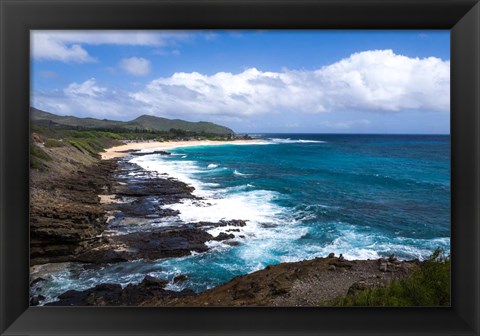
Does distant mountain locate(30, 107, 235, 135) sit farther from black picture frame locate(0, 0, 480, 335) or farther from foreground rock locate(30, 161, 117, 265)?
black picture frame locate(0, 0, 480, 335)

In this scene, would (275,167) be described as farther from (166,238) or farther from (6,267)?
(6,267)

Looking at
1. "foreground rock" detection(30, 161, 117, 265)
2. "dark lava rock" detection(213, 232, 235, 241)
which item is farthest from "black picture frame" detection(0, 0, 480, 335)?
"dark lava rock" detection(213, 232, 235, 241)

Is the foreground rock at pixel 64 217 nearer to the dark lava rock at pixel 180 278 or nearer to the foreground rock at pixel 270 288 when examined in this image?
the foreground rock at pixel 270 288

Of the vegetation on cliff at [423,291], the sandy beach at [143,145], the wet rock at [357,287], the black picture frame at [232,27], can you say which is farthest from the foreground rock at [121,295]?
the sandy beach at [143,145]

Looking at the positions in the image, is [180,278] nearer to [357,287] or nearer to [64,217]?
[357,287]

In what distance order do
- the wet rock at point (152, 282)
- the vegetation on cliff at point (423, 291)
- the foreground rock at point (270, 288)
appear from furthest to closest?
the wet rock at point (152, 282) → the foreground rock at point (270, 288) → the vegetation on cliff at point (423, 291)

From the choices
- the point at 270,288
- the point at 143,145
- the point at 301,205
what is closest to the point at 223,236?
the point at 270,288
